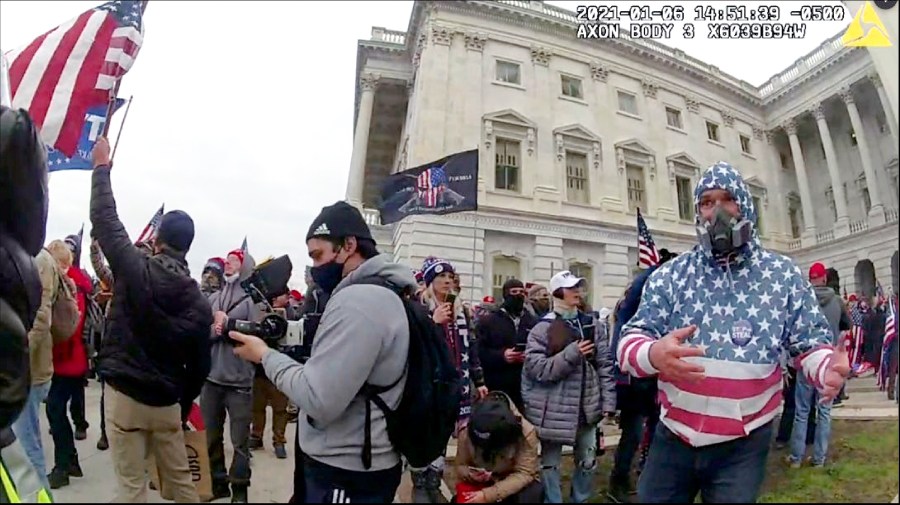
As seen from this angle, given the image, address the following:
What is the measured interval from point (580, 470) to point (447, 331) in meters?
1.39

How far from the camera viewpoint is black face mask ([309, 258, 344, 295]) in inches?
76.0

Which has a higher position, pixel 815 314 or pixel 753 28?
pixel 753 28

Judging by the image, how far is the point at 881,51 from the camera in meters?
0.97

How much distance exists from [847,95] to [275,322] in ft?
6.15

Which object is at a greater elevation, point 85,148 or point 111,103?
point 111,103

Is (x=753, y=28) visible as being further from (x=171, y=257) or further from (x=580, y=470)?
(x=171, y=257)

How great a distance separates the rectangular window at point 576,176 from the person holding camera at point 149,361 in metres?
3.23

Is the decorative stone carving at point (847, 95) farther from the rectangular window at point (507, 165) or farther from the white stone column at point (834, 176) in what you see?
the rectangular window at point (507, 165)

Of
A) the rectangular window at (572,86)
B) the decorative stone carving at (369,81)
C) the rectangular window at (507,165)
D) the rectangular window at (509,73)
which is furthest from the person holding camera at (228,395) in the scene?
the decorative stone carving at (369,81)

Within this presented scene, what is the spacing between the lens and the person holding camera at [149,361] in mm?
2629

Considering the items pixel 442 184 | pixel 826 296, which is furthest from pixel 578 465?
pixel 442 184

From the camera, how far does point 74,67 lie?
254cm

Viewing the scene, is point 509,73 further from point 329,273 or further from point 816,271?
point 329,273

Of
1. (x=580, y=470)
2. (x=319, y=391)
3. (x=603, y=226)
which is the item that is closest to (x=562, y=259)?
(x=603, y=226)
